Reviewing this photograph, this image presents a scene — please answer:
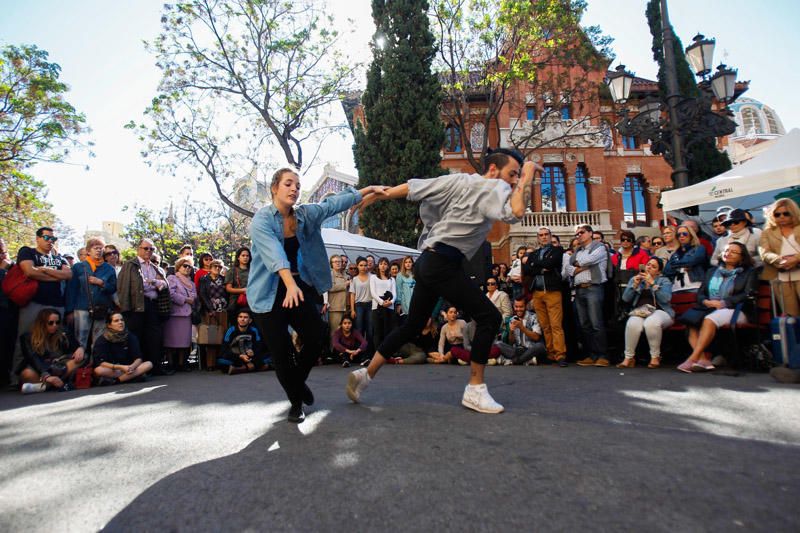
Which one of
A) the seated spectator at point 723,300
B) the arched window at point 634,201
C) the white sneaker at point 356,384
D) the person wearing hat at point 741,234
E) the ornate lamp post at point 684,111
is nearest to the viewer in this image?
the white sneaker at point 356,384

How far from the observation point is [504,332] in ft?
28.1

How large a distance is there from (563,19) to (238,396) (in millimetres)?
19561

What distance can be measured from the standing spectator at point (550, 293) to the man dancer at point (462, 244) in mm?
4201

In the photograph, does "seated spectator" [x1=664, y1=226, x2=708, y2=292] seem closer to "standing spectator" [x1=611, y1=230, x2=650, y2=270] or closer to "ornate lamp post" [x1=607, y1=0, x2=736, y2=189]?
"standing spectator" [x1=611, y1=230, x2=650, y2=270]

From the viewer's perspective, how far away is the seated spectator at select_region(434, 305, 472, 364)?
8.62 meters

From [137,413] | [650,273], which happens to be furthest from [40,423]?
[650,273]

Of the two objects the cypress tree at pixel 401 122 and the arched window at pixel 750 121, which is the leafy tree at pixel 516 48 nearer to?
the cypress tree at pixel 401 122

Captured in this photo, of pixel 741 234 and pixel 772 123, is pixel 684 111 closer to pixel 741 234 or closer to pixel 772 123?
pixel 741 234

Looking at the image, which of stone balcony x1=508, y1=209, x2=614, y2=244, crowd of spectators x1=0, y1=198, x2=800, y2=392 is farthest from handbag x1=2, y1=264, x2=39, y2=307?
stone balcony x1=508, y1=209, x2=614, y2=244

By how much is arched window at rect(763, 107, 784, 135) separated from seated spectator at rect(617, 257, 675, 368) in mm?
64412

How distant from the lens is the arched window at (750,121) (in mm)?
55906

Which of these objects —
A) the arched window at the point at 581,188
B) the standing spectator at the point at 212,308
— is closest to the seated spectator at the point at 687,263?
the standing spectator at the point at 212,308

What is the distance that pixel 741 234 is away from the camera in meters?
6.49

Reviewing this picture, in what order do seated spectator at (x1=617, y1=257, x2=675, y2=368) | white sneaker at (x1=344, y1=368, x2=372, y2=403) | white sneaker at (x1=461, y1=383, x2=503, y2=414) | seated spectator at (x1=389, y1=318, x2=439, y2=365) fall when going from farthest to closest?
seated spectator at (x1=389, y1=318, x2=439, y2=365) < seated spectator at (x1=617, y1=257, x2=675, y2=368) < white sneaker at (x1=344, y1=368, x2=372, y2=403) < white sneaker at (x1=461, y1=383, x2=503, y2=414)
